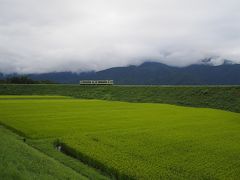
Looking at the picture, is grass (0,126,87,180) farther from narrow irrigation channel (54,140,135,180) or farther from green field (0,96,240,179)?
green field (0,96,240,179)

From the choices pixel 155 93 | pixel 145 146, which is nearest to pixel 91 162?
pixel 145 146

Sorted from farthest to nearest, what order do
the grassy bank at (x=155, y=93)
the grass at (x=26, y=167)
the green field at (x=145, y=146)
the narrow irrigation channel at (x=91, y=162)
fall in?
the grassy bank at (x=155, y=93) < the green field at (x=145, y=146) < the narrow irrigation channel at (x=91, y=162) < the grass at (x=26, y=167)

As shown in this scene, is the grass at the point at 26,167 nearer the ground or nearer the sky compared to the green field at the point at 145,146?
nearer the sky

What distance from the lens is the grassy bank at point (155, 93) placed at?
4825cm

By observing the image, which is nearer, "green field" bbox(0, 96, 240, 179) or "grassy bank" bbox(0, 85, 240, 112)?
"green field" bbox(0, 96, 240, 179)

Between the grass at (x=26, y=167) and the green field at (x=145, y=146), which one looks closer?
the grass at (x=26, y=167)

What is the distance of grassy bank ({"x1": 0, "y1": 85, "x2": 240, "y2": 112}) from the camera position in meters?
48.2

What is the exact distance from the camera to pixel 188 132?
18.8m

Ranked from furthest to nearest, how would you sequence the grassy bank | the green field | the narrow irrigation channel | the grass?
the grassy bank → the green field → the narrow irrigation channel → the grass

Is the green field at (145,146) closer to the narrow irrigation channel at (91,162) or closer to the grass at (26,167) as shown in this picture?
the narrow irrigation channel at (91,162)

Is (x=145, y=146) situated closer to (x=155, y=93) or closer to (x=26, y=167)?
(x=26, y=167)

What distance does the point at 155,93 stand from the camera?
199 feet

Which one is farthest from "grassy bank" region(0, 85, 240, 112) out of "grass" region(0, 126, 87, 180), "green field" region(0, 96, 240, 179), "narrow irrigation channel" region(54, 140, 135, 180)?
"grass" region(0, 126, 87, 180)

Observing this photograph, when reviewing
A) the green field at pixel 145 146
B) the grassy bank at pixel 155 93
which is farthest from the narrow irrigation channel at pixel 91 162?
the grassy bank at pixel 155 93
